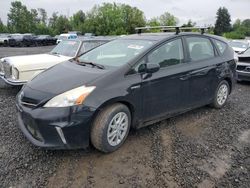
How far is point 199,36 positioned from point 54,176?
11.7 feet

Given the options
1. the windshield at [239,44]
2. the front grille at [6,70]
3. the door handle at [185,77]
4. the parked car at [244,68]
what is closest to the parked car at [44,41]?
the windshield at [239,44]

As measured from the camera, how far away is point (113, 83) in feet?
11.3

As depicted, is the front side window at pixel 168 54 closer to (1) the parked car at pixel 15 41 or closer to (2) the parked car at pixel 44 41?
(1) the parked car at pixel 15 41

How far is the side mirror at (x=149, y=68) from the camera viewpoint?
3693 millimetres

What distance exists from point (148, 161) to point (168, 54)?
5.78 feet

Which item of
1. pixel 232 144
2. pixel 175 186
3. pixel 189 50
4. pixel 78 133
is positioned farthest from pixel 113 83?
pixel 232 144

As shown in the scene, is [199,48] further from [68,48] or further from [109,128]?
[68,48]

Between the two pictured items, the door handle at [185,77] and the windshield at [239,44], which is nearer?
the door handle at [185,77]

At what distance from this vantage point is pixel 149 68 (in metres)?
3.69

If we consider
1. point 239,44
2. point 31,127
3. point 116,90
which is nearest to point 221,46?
point 116,90

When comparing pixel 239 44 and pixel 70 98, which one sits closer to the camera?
pixel 70 98

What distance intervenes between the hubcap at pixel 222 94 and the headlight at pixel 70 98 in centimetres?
317

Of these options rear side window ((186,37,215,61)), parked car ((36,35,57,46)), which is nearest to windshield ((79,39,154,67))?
rear side window ((186,37,215,61))

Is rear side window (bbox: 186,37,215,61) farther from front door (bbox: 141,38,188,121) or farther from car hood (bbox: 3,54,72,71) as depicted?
car hood (bbox: 3,54,72,71)
